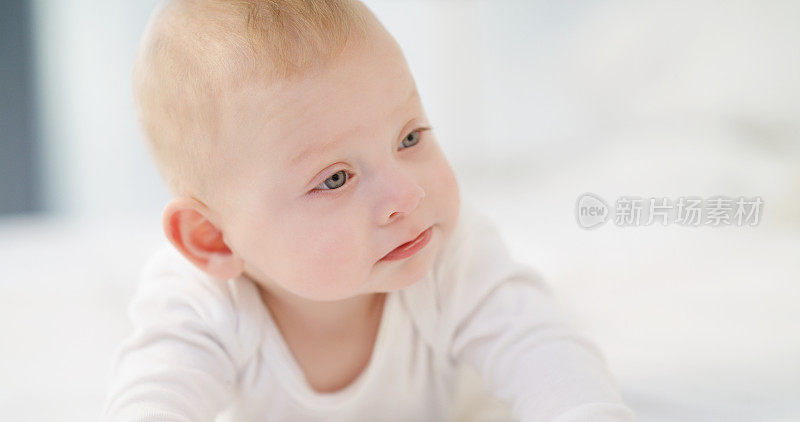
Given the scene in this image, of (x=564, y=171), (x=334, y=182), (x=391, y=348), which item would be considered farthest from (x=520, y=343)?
(x=564, y=171)

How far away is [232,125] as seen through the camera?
2.24 feet

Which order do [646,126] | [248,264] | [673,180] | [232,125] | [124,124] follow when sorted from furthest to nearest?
Answer: [124,124] < [646,126] < [673,180] < [248,264] < [232,125]

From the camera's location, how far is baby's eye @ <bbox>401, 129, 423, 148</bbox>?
0.73 m

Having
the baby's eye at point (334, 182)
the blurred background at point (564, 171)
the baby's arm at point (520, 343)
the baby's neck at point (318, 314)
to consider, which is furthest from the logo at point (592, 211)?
the baby's eye at point (334, 182)

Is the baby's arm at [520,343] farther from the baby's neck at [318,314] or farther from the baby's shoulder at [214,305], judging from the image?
the baby's shoulder at [214,305]

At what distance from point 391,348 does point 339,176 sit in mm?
224

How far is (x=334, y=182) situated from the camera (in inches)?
27.2

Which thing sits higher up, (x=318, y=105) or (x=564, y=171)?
(x=318, y=105)

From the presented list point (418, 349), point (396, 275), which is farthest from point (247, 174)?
point (418, 349)

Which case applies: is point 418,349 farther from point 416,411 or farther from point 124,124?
point 124,124

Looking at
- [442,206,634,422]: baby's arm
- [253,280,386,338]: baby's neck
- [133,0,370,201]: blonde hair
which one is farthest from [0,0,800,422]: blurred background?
[133,0,370,201]: blonde hair

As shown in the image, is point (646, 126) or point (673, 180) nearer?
point (673, 180)

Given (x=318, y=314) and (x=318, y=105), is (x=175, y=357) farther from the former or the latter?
(x=318, y=105)

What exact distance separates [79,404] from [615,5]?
1268mm
